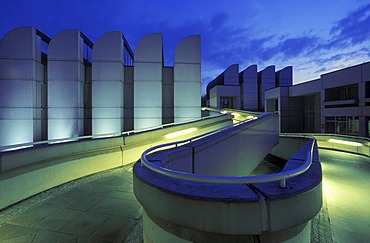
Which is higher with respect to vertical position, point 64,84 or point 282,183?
point 64,84

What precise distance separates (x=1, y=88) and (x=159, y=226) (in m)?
14.8

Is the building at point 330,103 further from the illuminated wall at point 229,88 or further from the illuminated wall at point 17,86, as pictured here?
the illuminated wall at point 17,86

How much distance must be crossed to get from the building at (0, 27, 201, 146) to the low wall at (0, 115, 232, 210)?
5.55 m

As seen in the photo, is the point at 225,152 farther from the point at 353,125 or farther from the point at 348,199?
the point at 353,125

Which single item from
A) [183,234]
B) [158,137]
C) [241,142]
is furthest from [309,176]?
[158,137]

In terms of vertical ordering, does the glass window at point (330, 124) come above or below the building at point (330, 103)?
below

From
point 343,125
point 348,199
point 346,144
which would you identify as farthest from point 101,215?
point 343,125

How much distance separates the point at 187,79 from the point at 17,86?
35.4 ft

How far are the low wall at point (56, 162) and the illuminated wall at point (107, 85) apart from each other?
5.22 metres

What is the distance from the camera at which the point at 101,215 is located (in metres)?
4.12

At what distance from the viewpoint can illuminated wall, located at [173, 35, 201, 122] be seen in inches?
573

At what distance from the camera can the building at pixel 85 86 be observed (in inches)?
477

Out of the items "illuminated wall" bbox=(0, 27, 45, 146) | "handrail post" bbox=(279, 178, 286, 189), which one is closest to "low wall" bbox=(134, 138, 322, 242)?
"handrail post" bbox=(279, 178, 286, 189)

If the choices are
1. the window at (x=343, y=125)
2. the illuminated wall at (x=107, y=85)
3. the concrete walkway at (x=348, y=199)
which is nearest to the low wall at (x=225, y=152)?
the concrete walkway at (x=348, y=199)
